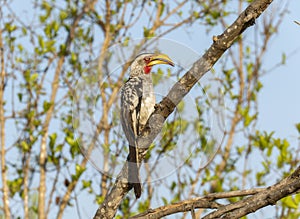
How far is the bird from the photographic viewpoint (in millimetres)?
2635

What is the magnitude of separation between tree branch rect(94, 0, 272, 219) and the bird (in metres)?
0.20

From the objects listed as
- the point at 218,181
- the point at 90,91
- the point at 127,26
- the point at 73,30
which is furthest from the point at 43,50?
the point at 90,91

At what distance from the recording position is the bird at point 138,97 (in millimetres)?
2635

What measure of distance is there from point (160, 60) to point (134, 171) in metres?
0.60

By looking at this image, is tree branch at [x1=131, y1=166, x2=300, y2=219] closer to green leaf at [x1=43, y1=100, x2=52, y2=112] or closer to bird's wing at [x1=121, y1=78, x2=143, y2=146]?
bird's wing at [x1=121, y1=78, x2=143, y2=146]

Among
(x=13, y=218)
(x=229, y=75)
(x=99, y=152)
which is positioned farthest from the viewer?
(x=229, y=75)

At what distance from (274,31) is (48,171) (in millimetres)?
2284

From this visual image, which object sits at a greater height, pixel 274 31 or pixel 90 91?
pixel 274 31

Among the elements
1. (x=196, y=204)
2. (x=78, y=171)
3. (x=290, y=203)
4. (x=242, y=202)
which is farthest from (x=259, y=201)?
(x=78, y=171)

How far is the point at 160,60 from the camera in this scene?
278 cm

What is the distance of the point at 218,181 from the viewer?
479cm

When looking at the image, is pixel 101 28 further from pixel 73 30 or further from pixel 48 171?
pixel 48 171

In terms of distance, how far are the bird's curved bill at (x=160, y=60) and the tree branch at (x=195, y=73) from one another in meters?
0.33

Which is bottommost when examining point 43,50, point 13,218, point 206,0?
point 13,218
